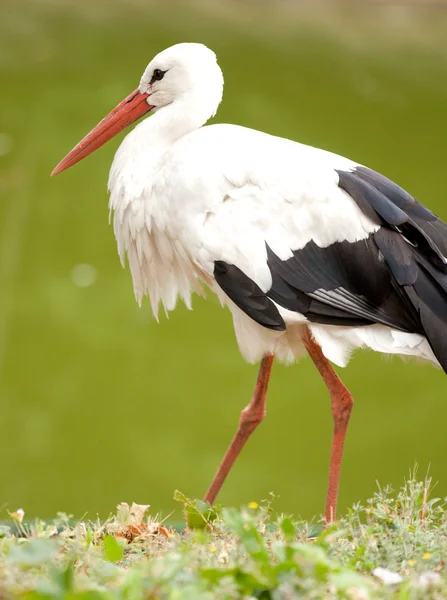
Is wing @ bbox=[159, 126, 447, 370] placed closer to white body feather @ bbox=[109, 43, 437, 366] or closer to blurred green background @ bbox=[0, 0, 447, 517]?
white body feather @ bbox=[109, 43, 437, 366]

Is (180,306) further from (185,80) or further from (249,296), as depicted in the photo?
(249,296)

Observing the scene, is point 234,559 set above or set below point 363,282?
below

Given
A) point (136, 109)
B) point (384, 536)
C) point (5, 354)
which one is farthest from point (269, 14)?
point (384, 536)

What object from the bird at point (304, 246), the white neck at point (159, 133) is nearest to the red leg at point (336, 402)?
the bird at point (304, 246)

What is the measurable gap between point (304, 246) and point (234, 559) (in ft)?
3.13

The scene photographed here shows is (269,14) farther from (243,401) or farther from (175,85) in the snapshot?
(175,85)

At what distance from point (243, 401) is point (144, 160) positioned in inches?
112

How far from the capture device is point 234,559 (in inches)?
65.6

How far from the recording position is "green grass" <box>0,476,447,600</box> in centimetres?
141

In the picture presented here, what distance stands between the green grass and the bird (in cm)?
35

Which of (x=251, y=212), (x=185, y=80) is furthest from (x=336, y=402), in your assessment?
(x=185, y=80)

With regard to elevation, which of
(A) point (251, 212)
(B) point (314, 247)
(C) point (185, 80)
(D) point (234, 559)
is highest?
(C) point (185, 80)

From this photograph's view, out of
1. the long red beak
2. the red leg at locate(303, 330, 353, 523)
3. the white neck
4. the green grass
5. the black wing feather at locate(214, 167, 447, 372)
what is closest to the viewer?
the green grass

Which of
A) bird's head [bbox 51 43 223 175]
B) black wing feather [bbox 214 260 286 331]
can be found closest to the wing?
black wing feather [bbox 214 260 286 331]
